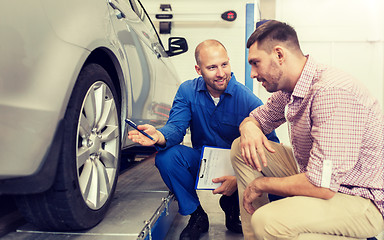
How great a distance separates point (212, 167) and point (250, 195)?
1.47ft

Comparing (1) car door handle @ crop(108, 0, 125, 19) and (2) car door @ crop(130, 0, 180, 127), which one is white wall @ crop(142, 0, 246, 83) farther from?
(1) car door handle @ crop(108, 0, 125, 19)

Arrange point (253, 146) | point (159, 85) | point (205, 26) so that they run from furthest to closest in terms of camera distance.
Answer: point (205, 26) → point (159, 85) → point (253, 146)

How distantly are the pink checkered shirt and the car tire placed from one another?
728 mm

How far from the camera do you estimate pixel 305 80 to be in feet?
4.03

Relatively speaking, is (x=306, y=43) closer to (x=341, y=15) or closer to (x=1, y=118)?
(x=341, y=15)

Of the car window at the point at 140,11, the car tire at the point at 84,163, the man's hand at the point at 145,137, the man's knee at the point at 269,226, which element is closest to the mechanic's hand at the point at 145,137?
the man's hand at the point at 145,137

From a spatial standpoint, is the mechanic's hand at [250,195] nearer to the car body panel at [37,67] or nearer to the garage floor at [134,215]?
the garage floor at [134,215]

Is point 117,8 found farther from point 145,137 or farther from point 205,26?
point 205,26

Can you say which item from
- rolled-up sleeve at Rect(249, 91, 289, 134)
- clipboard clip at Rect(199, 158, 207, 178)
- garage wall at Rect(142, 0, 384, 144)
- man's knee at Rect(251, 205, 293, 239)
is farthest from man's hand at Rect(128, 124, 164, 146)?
garage wall at Rect(142, 0, 384, 144)

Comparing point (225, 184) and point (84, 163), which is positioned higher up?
point (84, 163)

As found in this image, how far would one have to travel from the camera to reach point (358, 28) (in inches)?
231

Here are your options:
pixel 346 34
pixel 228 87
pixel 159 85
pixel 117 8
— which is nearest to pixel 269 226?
pixel 228 87

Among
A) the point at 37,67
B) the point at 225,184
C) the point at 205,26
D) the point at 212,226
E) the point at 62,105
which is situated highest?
the point at 205,26

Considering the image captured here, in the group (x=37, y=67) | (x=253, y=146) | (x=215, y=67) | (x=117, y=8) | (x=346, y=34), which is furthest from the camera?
(x=346, y=34)
